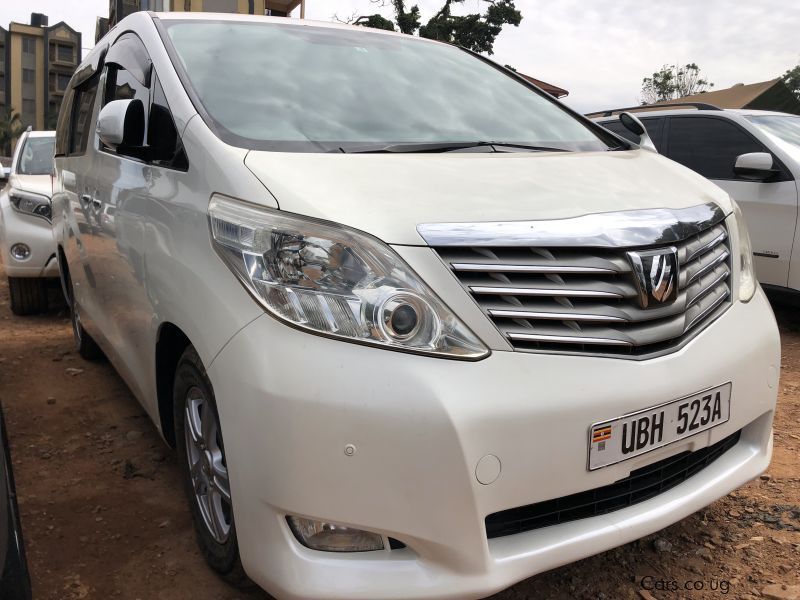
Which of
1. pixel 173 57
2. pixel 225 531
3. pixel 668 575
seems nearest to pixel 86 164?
pixel 173 57

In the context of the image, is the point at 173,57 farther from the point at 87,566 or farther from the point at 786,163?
the point at 786,163

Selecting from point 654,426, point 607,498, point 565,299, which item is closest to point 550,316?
point 565,299

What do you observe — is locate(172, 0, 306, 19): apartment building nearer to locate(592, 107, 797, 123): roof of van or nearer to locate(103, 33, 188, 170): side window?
locate(592, 107, 797, 123): roof of van

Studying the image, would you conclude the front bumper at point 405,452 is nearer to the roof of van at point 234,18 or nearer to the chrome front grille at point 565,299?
the chrome front grille at point 565,299

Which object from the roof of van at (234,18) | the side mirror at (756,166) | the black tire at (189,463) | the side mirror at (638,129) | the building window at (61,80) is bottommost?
the black tire at (189,463)

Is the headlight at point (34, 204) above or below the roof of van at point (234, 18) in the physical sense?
below

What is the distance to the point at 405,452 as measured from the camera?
1493 millimetres

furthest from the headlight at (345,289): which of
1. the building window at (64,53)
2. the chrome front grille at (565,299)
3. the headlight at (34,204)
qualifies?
the building window at (64,53)

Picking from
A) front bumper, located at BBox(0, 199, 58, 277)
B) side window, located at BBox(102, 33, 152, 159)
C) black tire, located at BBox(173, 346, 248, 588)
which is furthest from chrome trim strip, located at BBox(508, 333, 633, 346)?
front bumper, located at BBox(0, 199, 58, 277)

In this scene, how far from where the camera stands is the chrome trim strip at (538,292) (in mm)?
1615

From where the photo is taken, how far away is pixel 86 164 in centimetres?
323

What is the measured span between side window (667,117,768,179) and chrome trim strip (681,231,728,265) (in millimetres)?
3409

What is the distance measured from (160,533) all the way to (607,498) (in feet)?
4.83

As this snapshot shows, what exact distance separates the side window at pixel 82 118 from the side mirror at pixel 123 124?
1.11 m
